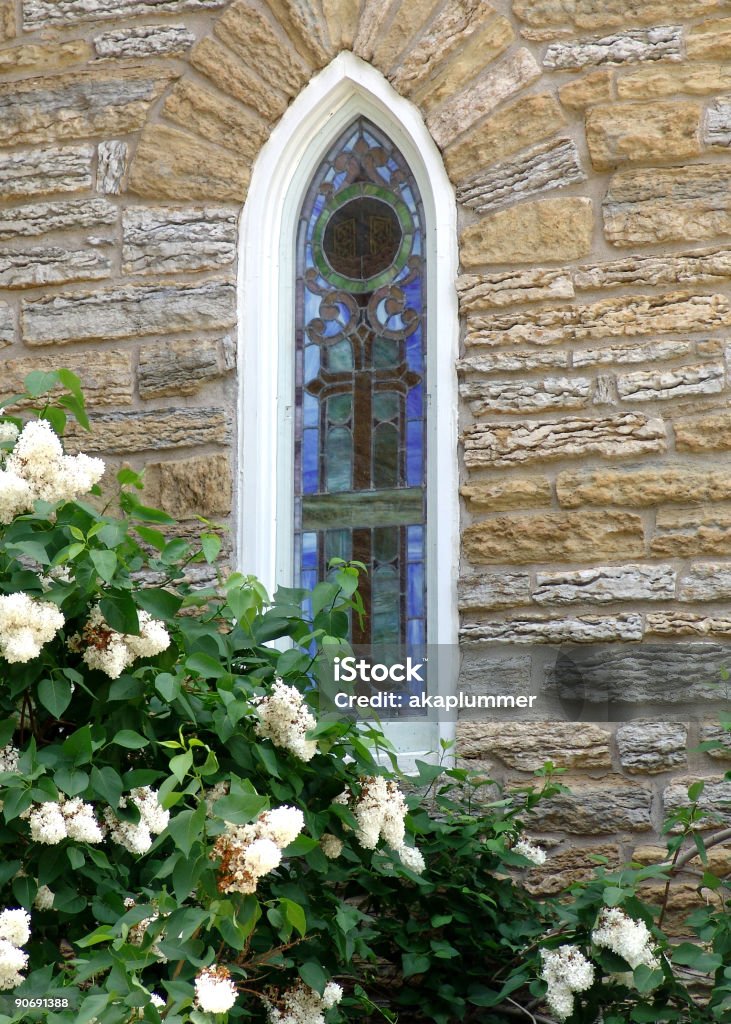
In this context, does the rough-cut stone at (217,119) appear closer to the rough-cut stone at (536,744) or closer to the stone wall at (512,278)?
the stone wall at (512,278)

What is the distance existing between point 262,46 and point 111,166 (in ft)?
1.94

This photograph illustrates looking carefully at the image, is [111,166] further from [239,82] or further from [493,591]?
[493,591]

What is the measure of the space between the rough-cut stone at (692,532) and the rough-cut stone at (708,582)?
0.04m

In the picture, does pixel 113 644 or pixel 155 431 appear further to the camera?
pixel 155 431

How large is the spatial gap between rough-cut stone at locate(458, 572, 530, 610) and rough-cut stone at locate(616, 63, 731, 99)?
1403mm

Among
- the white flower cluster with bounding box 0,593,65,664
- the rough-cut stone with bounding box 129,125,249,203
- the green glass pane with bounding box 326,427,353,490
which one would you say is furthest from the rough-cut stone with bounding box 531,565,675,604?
the white flower cluster with bounding box 0,593,65,664

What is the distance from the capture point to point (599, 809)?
3328 mm

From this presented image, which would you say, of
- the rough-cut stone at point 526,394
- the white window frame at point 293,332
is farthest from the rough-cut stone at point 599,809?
the rough-cut stone at point 526,394

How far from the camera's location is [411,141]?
384 cm

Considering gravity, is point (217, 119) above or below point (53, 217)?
above

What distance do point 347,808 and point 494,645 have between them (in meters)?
1.07

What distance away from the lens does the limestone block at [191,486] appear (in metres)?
3.74

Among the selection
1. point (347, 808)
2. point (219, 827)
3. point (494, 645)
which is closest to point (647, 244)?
point (494, 645)

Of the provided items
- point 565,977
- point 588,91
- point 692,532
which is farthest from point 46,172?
point 565,977
